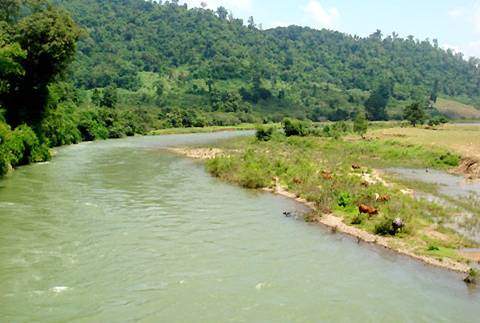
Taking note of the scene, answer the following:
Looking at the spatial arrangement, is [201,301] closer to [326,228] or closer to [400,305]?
[400,305]

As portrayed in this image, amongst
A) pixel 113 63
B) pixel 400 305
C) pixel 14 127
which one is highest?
pixel 113 63

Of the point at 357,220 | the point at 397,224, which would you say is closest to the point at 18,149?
the point at 357,220

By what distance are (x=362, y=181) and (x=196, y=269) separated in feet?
69.3

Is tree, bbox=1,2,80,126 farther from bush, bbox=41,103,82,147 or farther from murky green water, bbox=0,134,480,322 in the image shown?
murky green water, bbox=0,134,480,322

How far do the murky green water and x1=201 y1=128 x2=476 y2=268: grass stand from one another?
2.67 meters

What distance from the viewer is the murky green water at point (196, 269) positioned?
54.0 feet

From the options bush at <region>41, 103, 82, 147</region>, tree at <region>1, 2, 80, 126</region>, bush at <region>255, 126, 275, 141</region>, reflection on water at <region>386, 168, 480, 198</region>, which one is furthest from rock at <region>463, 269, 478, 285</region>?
bush at <region>255, 126, 275, 141</region>

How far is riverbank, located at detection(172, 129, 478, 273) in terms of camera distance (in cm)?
2338

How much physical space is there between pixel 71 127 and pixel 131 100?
71.4 meters

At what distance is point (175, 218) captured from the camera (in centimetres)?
2833

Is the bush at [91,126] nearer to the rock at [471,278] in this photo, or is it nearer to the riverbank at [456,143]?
the riverbank at [456,143]

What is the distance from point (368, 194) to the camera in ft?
103

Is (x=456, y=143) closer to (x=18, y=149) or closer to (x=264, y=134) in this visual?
(x=264, y=134)

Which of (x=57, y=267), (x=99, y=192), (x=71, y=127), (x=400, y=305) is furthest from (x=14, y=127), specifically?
(x=400, y=305)
